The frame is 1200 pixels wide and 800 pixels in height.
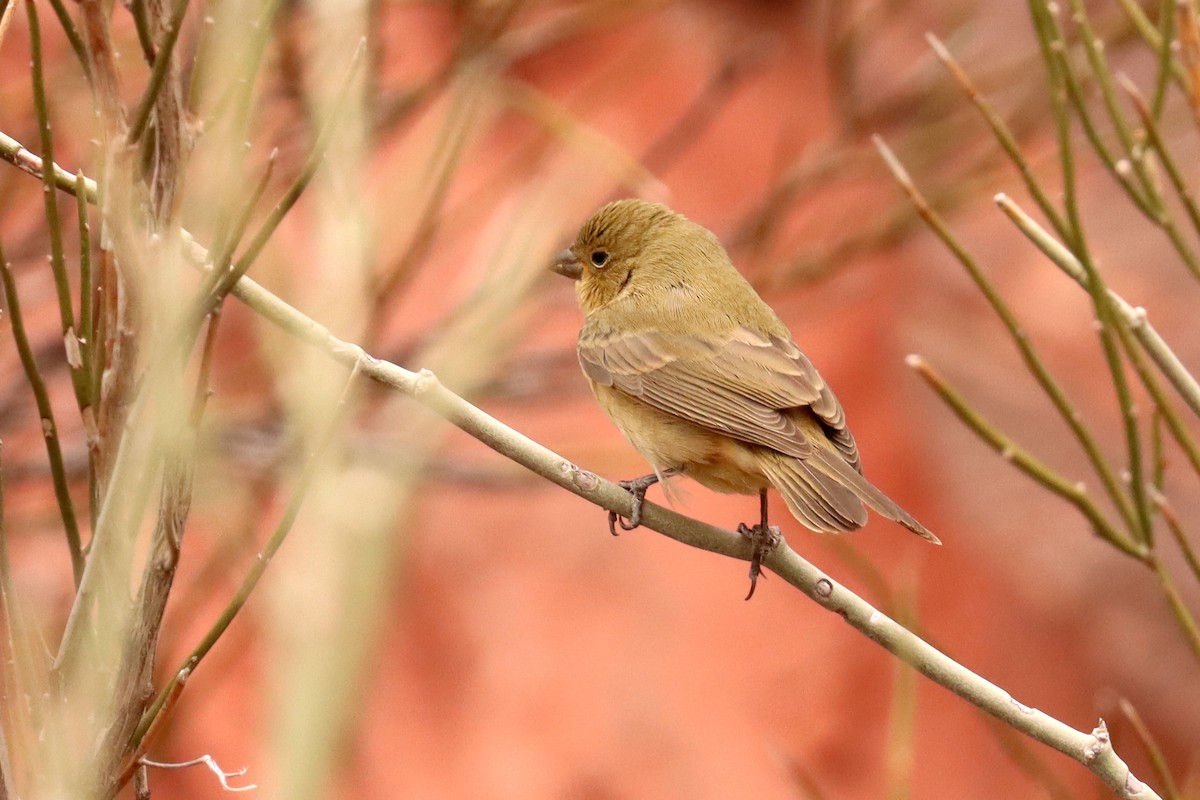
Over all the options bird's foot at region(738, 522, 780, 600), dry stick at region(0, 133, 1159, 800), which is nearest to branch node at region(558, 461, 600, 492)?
dry stick at region(0, 133, 1159, 800)

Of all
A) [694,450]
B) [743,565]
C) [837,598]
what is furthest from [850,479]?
[743,565]

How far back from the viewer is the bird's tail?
2721 millimetres

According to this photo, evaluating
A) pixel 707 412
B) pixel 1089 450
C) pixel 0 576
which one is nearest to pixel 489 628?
pixel 707 412

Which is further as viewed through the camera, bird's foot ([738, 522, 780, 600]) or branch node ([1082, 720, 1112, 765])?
bird's foot ([738, 522, 780, 600])

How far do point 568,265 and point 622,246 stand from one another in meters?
0.18

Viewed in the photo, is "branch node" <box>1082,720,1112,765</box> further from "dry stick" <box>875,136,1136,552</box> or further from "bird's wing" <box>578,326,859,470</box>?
"bird's wing" <box>578,326,859,470</box>

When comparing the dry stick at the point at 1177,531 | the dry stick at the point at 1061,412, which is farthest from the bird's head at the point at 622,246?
the dry stick at the point at 1177,531

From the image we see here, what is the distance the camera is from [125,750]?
141 cm

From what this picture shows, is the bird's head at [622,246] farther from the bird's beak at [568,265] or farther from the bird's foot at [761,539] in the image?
the bird's foot at [761,539]

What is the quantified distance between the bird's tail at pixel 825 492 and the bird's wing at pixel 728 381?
42mm

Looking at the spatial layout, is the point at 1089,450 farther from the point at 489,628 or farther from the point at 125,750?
the point at 489,628

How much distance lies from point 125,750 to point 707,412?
74.5 inches

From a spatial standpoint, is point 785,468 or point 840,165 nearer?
point 785,468


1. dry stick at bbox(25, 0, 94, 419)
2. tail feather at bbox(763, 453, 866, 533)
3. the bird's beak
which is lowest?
dry stick at bbox(25, 0, 94, 419)
